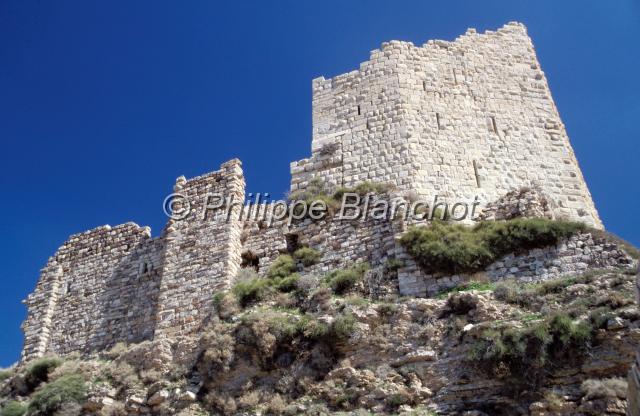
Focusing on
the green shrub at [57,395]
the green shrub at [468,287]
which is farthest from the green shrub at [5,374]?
the green shrub at [468,287]

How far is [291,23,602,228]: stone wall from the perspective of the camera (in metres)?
16.1

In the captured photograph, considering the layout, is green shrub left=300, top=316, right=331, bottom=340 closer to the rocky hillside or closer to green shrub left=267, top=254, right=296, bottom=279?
the rocky hillside

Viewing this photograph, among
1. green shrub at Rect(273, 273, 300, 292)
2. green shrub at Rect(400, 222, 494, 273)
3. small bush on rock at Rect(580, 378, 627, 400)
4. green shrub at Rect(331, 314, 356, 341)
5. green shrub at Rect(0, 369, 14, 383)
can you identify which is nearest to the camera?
small bush on rock at Rect(580, 378, 627, 400)

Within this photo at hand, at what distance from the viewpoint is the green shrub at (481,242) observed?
12.6m

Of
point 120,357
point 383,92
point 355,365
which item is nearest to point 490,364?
point 355,365

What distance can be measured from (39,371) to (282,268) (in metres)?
6.00

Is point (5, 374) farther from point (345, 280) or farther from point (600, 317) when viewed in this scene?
point (600, 317)

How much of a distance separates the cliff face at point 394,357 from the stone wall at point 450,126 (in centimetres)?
406

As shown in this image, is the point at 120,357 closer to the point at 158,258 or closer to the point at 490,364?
the point at 158,258

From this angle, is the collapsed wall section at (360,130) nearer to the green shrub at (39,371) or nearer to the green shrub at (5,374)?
the green shrub at (39,371)

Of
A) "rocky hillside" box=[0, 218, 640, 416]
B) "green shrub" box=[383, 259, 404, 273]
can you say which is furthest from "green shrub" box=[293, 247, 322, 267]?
"green shrub" box=[383, 259, 404, 273]

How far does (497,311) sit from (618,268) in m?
2.36

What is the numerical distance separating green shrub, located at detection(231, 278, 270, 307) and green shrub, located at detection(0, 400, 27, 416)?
194 inches

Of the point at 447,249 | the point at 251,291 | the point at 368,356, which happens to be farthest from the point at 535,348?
the point at 251,291
